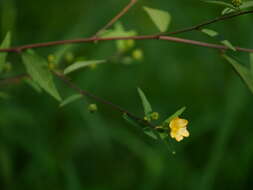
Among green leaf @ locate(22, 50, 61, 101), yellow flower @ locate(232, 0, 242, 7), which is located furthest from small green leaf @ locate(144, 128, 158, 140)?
yellow flower @ locate(232, 0, 242, 7)

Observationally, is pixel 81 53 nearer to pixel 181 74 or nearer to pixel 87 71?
pixel 87 71

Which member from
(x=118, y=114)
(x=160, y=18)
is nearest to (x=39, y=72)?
(x=160, y=18)

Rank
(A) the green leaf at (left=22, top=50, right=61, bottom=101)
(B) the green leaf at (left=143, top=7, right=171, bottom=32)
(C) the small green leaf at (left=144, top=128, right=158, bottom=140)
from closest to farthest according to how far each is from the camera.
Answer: (C) the small green leaf at (left=144, top=128, right=158, bottom=140) → (A) the green leaf at (left=22, top=50, right=61, bottom=101) → (B) the green leaf at (left=143, top=7, right=171, bottom=32)

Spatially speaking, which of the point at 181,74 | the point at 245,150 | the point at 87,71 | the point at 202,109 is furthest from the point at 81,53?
the point at 245,150

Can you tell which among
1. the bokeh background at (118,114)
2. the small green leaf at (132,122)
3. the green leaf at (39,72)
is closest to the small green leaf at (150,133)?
the small green leaf at (132,122)

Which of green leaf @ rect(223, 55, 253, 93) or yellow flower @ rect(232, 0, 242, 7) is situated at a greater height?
yellow flower @ rect(232, 0, 242, 7)

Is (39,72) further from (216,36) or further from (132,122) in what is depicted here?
(216,36)

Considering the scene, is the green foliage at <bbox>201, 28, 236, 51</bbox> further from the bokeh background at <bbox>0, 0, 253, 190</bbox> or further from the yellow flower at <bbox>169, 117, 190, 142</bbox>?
the bokeh background at <bbox>0, 0, 253, 190</bbox>
